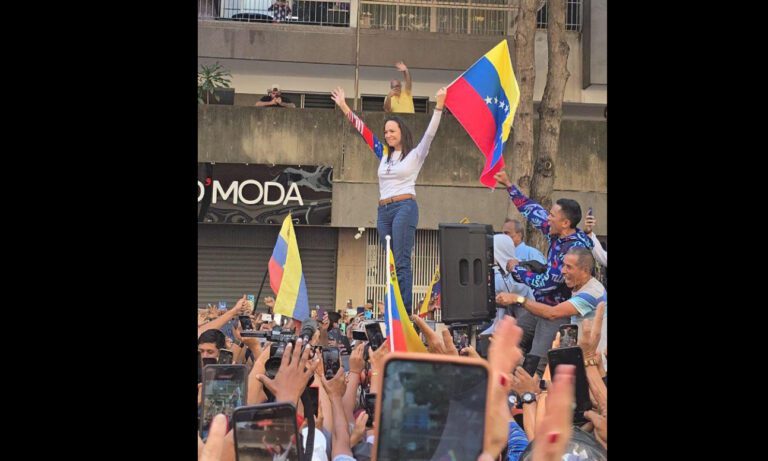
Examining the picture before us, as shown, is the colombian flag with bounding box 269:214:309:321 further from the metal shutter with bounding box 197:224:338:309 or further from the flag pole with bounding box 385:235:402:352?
the flag pole with bounding box 385:235:402:352

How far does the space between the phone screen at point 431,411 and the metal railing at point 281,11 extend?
8.93 ft

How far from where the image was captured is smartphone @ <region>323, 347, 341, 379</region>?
3.98 m

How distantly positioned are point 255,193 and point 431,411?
225cm

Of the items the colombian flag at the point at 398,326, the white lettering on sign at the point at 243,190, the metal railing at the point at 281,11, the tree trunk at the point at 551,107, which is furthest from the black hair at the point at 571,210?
the metal railing at the point at 281,11

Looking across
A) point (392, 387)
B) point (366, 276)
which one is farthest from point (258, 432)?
point (366, 276)

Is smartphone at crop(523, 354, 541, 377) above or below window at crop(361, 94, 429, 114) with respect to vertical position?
below

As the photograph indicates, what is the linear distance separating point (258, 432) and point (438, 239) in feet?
4.64

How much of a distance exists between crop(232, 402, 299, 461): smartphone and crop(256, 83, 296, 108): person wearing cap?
2065mm

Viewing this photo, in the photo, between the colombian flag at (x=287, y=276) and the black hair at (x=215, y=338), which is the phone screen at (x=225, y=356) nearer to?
the black hair at (x=215, y=338)

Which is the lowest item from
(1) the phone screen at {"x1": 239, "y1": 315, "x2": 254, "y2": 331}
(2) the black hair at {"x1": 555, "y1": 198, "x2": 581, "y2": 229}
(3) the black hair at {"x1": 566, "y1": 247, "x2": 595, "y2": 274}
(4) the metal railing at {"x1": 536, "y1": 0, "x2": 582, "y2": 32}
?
(1) the phone screen at {"x1": 239, "y1": 315, "x2": 254, "y2": 331}

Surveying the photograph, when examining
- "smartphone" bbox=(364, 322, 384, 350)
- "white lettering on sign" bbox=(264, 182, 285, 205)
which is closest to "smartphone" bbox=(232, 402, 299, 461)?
"smartphone" bbox=(364, 322, 384, 350)

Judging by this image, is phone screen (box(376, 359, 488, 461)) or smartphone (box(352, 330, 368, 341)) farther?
smartphone (box(352, 330, 368, 341))
